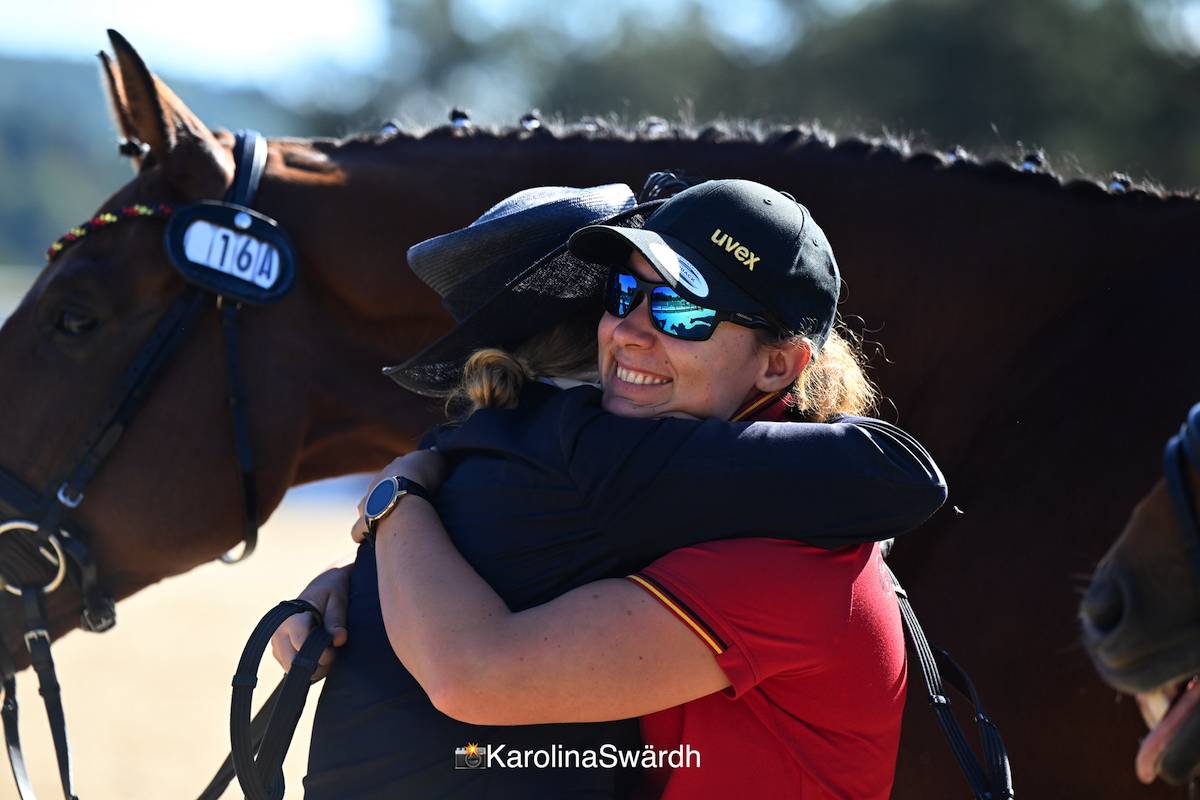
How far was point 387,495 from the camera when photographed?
2.14 m

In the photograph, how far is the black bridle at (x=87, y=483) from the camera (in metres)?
3.31

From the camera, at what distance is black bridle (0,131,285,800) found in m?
3.31

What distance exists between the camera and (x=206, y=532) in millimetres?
3445

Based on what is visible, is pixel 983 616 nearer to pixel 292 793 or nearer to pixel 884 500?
pixel 884 500

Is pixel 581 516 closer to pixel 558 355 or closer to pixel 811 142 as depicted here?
pixel 558 355

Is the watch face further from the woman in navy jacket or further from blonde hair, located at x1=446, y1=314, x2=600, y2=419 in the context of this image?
blonde hair, located at x1=446, y1=314, x2=600, y2=419

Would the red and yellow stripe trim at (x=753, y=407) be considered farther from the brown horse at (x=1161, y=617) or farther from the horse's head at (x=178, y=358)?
the horse's head at (x=178, y=358)

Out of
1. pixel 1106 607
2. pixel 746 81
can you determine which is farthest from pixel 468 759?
pixel 746 81

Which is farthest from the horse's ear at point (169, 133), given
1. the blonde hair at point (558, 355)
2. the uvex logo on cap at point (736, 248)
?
the uvex logo on cap at point (736, 248)

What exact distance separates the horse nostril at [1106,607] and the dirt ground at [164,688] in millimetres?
3729

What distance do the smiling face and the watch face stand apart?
39cm

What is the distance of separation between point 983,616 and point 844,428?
38.5 inches

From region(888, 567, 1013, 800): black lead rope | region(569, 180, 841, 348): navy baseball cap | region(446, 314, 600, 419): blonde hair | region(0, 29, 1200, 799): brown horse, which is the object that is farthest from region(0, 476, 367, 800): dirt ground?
region(569, 180, 841, 348): navy baseball cap

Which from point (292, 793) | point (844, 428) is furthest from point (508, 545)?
point (292, 793)
